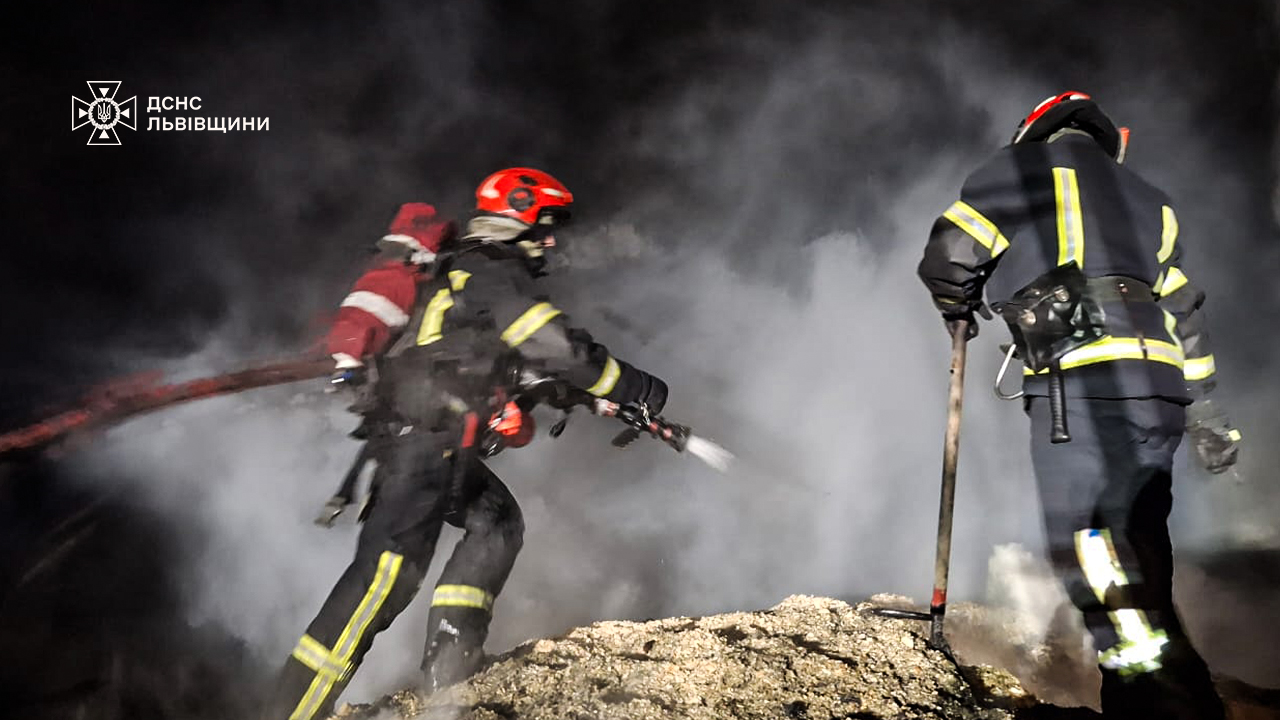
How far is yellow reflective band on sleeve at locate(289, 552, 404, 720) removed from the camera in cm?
226

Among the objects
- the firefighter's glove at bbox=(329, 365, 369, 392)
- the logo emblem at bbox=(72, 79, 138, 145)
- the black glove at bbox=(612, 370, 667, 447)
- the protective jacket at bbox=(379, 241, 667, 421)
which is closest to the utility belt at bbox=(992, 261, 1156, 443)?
the black glove at bbox=(612, 370, 667, 447)

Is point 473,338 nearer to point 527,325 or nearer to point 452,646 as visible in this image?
point 527,325

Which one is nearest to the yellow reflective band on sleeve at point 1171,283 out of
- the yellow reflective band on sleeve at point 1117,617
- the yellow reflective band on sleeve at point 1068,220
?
the yellow reflective band on sleeve at point 1068,220

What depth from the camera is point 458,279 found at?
2.74 meters

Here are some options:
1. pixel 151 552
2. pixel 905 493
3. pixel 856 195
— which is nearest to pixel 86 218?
pixel 151 552

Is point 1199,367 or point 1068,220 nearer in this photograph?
point 1068,220

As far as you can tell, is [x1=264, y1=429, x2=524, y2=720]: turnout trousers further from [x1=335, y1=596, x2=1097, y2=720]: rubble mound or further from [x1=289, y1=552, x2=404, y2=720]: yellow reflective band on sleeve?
[x1=335, y1=596, x2=1097, y2=720]: rubble mound

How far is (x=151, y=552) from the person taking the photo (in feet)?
15.4

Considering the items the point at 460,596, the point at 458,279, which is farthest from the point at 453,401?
the point at 460,596

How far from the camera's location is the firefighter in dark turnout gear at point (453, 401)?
2.46 meters

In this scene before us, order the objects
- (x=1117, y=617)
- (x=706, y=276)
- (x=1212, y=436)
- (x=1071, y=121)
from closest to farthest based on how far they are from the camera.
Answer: (x=1117, y=617) → (x=1071, y=121) → (x=1212, y=436) → (x=706, y=276)

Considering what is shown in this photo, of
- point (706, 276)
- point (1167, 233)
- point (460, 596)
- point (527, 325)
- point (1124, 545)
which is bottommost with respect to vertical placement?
point (460, 596)

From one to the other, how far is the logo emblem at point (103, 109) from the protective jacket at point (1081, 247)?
5408mm

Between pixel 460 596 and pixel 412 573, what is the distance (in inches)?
13.2
